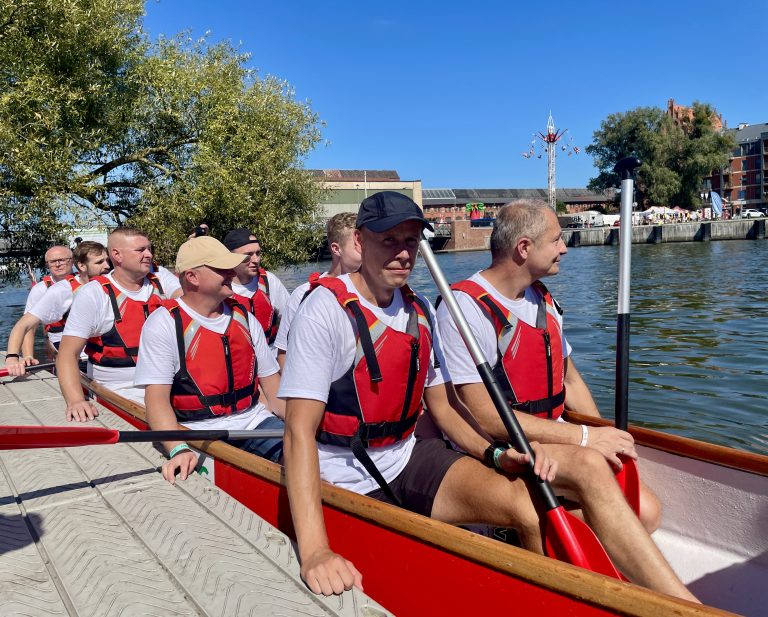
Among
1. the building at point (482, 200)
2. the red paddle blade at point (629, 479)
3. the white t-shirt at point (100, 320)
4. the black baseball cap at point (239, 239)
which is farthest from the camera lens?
the building at point (482, 200)

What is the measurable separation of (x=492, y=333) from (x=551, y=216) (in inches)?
24.6

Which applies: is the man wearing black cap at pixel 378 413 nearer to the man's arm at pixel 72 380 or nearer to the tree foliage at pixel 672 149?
the man's arm at pixel 72 380

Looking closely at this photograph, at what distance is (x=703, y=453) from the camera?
10.7ft

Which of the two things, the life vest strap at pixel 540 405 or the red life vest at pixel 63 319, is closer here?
the life vest strap at pixel 540 405

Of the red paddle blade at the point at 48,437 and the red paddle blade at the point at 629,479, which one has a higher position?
the red paddle blade at the point at 48,437

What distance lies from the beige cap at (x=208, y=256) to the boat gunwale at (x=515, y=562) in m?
1.10

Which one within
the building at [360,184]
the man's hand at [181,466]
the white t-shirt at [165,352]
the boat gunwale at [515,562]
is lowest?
the man's hand at [181,466]

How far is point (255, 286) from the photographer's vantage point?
5.74 m

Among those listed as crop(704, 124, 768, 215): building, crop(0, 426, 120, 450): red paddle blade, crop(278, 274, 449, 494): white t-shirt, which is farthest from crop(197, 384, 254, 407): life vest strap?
crop(704, 124, 768, 215): building

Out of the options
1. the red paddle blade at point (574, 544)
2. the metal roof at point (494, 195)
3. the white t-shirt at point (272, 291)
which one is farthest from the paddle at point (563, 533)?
the metal roof at point (494, 195)

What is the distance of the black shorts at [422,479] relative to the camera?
9.00 ft

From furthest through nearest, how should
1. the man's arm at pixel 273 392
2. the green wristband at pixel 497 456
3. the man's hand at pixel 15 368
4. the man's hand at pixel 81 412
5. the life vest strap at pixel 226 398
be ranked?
the man's hand at pixel 15 368
the man's hand at pixel 81 412
the man's arm at pixel 273 392
the life vest strap at pixel 226 398
the green wristband at pixel 497 456

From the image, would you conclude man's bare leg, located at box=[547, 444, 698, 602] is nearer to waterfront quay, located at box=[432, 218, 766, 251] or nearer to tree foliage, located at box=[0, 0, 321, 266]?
tree foliage, located at box=[0, 0, 321, 266]

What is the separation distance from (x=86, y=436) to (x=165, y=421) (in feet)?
1.84
